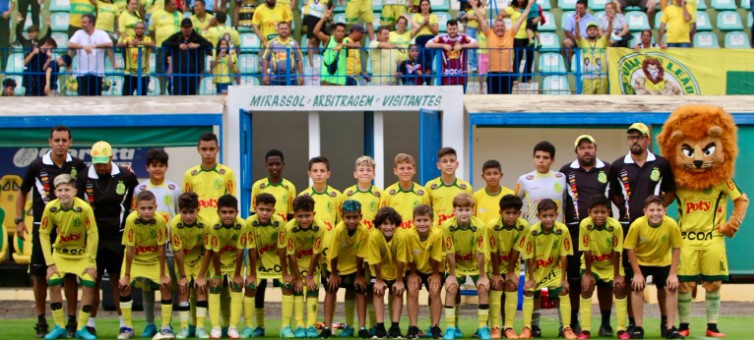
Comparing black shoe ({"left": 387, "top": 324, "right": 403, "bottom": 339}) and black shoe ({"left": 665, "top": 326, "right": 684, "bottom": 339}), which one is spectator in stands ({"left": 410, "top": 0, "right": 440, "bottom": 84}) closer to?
black shoe ({"left": 387, "top": 324, "right": 403, "bottom": 339})

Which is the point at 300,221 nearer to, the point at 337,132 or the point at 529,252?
the point at 529,252

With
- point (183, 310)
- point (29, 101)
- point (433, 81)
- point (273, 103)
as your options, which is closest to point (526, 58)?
point (433, 81)

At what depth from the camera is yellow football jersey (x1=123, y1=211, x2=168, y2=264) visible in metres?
12.2

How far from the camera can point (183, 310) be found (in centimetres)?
1216

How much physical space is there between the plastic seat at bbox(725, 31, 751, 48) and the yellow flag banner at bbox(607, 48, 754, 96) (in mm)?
2690

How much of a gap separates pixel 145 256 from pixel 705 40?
37.6 ft

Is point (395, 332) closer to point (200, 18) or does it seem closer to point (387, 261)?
point (387, 261)

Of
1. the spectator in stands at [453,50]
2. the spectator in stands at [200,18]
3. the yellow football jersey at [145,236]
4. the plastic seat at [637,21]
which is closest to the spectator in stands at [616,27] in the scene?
the plastic seat at [637,21]

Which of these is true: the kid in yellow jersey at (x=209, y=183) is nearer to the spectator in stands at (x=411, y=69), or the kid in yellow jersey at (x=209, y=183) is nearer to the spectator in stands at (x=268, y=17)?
the spectator in stands at (x=411, y=69)

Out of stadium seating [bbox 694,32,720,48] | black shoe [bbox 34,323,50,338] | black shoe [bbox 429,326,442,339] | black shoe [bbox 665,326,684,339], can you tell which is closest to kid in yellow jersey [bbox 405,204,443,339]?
black shoe [bbox 429,326,442,339]

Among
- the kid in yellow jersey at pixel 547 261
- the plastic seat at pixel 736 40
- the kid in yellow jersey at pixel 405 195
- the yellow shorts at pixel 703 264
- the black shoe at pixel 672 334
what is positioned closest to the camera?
the black shoe at pixel 672 334

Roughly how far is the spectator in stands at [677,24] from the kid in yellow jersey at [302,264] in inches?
338

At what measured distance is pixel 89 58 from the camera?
60.2 feet

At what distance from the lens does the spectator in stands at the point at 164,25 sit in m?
18.6
